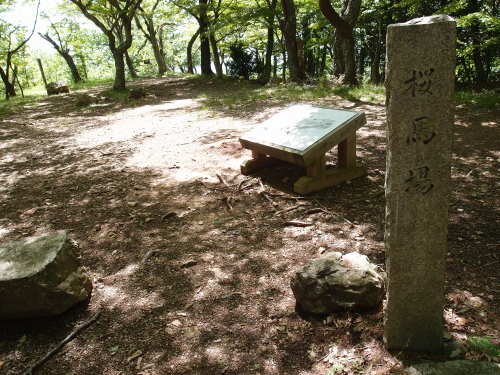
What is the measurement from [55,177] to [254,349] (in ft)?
15.3

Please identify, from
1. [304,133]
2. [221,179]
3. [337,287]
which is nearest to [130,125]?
[221,179]

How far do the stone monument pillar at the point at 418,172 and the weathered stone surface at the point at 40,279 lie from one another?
224cm

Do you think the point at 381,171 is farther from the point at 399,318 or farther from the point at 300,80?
the point at 300,80

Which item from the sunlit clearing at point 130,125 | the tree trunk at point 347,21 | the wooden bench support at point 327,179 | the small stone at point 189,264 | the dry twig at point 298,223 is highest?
the tree trunk at point 347,21

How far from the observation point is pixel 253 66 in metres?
17.0

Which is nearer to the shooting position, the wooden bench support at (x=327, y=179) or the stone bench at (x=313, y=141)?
the stone bench at (x=313, y=141)

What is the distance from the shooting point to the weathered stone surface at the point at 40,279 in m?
2.56

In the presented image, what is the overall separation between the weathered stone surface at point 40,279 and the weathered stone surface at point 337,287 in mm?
1676

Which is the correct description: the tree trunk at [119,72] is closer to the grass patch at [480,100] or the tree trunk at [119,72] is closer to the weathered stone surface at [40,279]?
the grass patch at [480,100]

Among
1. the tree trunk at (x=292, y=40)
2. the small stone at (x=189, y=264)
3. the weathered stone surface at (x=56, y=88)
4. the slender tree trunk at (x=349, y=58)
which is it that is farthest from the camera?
the weathered stone surface at (x=56, y=88)

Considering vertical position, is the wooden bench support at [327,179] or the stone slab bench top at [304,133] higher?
the stone slab bench top at [304,133]

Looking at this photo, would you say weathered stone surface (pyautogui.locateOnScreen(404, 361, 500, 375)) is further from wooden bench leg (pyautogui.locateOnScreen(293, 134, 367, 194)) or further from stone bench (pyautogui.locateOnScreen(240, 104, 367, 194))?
wooden bench leg (pyautogui.locateOnScreen(293, 134, 367, 194))

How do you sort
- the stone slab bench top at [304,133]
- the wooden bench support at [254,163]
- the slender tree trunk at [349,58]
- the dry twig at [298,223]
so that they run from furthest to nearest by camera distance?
1. the slender tree trunk at [349,58]
2. the wooden bench support at [254,163]
3. the stone slab bench top at [304,133]
4. the dry twig at [298,223]

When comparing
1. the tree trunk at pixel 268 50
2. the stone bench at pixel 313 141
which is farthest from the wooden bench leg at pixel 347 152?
the tree trunk at pixel 268 50
